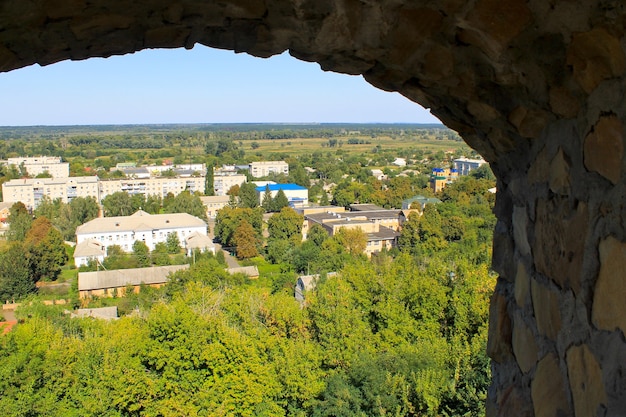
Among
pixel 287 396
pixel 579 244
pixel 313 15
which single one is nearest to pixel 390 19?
pixel 313 15

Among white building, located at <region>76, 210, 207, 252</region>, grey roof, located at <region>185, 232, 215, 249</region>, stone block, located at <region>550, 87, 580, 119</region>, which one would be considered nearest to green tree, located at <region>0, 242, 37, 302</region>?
white building, located at <region>76, 210, 207, 252</region>

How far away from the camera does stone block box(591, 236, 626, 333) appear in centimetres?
135

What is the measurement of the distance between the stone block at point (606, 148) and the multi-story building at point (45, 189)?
6267 cm

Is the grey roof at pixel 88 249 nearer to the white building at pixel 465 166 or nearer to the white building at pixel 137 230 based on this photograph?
the white building at pixel 137 230

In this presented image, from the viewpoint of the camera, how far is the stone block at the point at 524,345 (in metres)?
1.84

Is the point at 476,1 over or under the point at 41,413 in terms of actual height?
over

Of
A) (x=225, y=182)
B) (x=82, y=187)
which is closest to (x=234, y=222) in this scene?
(x=225, y=182)

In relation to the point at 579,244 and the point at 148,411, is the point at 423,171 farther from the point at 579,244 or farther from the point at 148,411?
the point at 579,244

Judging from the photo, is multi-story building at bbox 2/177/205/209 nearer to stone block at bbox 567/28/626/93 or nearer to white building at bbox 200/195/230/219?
white building at bbox 200/195/230/219

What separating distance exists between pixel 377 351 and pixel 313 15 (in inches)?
446

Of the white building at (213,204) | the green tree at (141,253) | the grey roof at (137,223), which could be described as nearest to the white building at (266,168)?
the white building at (213,204)

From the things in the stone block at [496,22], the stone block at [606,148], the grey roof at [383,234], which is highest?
the stone block at [496,22]

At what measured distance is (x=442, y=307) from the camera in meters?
13.5

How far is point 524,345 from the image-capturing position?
1916mm
